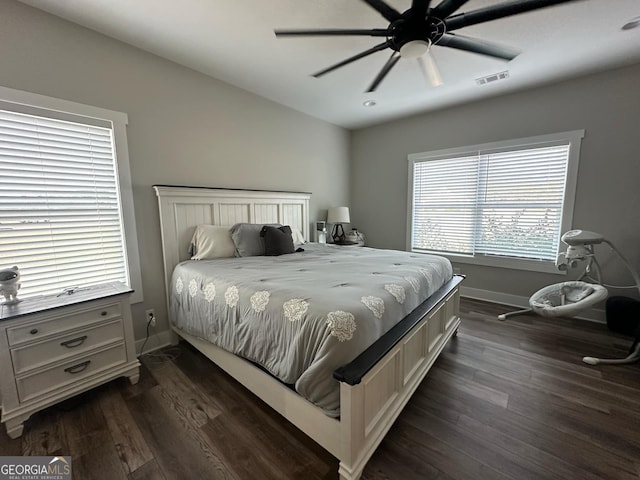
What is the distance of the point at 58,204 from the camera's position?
1.98 meters

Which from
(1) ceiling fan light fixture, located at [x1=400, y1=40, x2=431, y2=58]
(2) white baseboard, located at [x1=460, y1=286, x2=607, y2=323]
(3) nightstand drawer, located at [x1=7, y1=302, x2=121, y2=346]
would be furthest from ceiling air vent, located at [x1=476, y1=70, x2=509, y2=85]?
(3) nightstand drawer, located at [x1=7, y1=302, x2=121, y2=346]

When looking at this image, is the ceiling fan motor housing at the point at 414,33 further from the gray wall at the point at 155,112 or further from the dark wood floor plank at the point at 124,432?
the dark wood floor plank at the point at 124,432

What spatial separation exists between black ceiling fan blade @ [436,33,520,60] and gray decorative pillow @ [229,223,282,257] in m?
2.23

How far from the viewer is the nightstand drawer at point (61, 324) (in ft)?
4.97

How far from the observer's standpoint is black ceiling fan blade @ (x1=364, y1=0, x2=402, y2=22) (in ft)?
4.51

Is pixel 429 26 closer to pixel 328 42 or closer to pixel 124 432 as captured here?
pixel 328 42

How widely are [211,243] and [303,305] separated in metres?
1.62

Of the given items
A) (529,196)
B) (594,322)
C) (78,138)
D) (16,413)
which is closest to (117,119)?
(78,138)

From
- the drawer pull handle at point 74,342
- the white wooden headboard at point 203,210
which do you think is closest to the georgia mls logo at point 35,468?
the drawer pull handle at point 74,342

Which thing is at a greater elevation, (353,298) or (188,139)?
(188,139)

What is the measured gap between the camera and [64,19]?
1.93 meters

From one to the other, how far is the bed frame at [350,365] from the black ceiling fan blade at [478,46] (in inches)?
69.6

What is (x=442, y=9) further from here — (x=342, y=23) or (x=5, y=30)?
(x=5, y=30)

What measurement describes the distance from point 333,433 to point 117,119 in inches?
111
